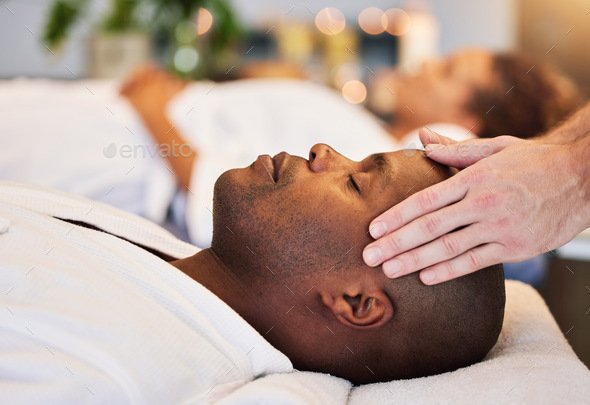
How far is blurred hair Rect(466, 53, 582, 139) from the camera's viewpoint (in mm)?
1818

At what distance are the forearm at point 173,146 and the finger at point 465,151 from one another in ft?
3.09

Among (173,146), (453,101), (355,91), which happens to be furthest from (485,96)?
(355,91)

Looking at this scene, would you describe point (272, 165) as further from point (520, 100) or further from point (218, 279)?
point (520, 100)

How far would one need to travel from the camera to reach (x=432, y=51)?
3.60 m

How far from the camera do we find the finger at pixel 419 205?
69cm

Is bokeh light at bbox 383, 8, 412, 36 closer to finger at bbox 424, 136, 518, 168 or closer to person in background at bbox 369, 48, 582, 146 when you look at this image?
person in background at bbox 369, 48, 582, 146

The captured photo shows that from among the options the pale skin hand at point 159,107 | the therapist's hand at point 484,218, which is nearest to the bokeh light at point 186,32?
the pale skin hand at point 159,107

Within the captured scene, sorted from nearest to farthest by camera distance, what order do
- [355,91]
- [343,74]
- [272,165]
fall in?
[272,165] → [355,91] → [343,74]

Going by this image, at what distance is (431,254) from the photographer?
0.68 metres

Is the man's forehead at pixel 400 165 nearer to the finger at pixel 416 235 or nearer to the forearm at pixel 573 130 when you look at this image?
the finger at pixel 416 235

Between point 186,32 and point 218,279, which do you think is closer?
point 218,279

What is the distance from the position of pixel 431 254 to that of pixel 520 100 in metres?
1.41

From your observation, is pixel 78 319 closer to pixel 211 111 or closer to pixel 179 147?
pixel 179 147

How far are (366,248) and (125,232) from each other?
38cm
